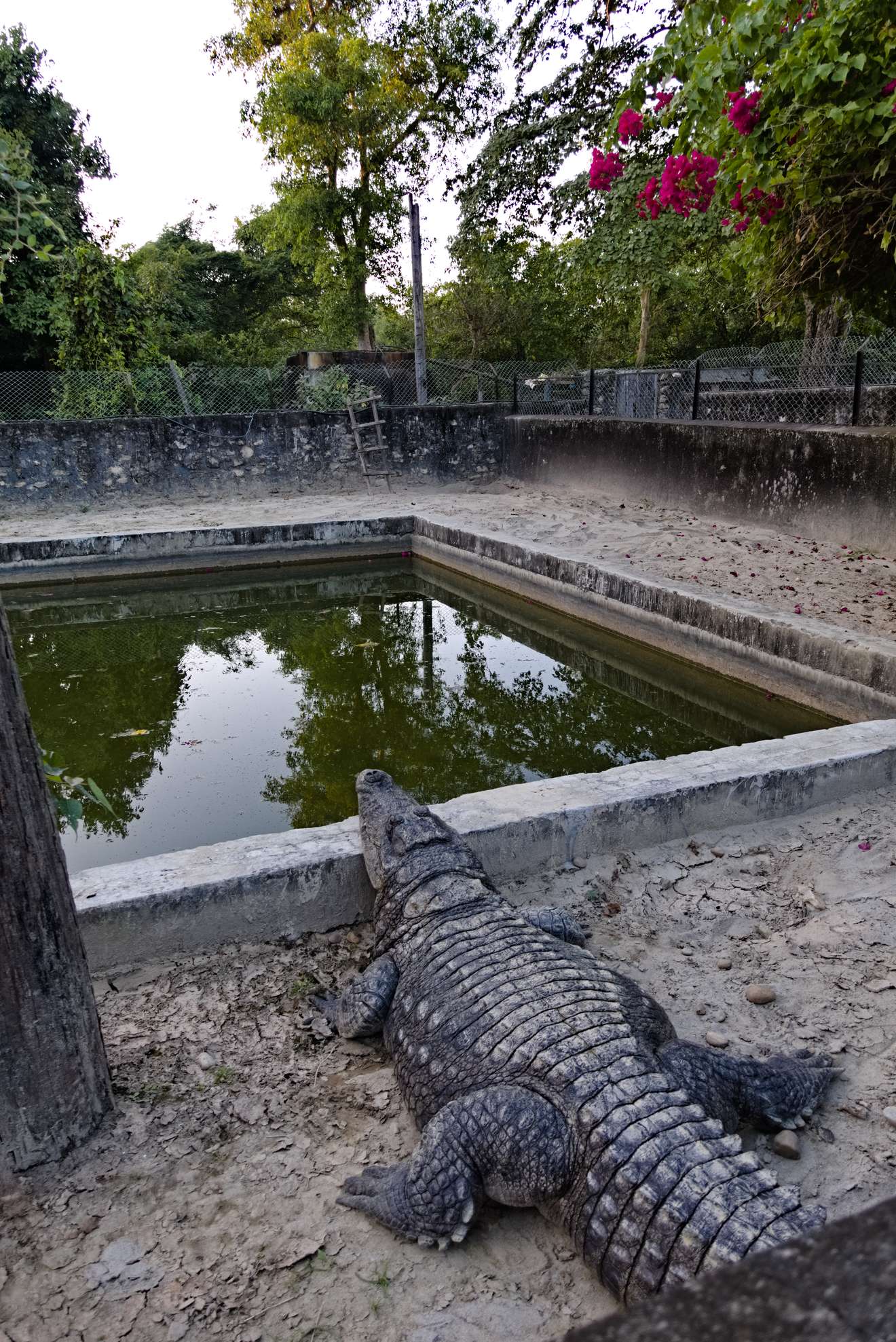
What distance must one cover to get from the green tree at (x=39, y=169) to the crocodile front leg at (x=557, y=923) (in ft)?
47.7

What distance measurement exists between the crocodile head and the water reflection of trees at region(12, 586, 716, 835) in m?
1.37

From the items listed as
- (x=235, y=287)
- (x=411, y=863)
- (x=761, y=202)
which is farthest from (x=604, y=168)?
(x=235, y=287)

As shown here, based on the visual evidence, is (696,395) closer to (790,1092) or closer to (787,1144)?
(790,1092)

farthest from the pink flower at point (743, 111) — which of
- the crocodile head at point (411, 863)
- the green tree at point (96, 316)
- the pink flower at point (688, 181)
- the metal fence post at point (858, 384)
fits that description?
the green tree at point (96, 316)

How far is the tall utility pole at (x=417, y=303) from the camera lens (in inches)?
563

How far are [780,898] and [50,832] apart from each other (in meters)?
2.49

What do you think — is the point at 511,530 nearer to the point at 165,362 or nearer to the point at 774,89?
the point at 774,89

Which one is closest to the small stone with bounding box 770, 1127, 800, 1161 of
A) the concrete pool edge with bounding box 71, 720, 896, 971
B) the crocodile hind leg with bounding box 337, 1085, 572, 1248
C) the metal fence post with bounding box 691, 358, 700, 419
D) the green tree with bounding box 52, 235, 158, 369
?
the crocodile hind leg with bounding box 337, 1085, 572, 1248

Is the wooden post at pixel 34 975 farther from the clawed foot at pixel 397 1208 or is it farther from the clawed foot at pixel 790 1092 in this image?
the clawed foot at pixel 790 1092

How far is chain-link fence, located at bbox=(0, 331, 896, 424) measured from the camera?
11.5 m

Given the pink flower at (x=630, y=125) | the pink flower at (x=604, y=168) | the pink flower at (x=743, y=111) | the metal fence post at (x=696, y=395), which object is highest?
the pink flower at (x=604, y=168)

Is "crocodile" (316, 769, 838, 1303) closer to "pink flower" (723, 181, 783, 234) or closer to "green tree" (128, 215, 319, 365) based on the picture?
"pink flower" (723, 181, 783, 234)

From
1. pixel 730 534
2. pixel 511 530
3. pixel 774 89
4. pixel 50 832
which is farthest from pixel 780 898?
pixel 511 530

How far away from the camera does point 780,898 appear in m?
3.16
